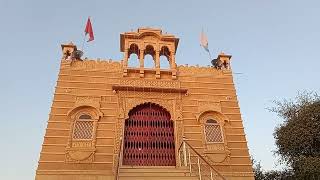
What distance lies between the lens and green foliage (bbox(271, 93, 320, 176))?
15.6 metres

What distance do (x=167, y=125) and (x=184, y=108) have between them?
1150mm

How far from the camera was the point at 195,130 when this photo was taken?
14.2 meters

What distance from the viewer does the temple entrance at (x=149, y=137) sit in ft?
44.2

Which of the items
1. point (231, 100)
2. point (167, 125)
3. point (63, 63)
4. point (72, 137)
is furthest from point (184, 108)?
point (63, 63)

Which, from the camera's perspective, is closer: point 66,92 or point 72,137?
point 72,137

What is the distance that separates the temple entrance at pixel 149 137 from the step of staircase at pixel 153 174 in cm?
203

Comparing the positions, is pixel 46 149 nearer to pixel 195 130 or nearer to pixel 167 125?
pixel 167 125

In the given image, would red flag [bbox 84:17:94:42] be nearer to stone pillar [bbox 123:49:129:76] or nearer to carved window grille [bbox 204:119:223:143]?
stone pillar [bbox 123:49:129:76]

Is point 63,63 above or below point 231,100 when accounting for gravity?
above

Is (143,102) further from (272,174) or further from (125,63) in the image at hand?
(272,174)

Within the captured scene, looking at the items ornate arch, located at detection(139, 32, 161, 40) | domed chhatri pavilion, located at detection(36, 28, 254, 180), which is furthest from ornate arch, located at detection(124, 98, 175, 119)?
ornate arch, located at detection(139, 32, 161, 40)

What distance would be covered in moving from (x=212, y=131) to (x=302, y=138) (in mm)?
5191

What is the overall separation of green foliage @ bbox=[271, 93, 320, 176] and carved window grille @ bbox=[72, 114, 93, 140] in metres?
10.4

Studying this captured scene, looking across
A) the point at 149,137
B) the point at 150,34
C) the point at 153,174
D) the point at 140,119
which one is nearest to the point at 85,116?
the point at 140,119
